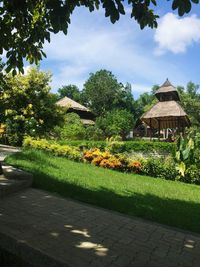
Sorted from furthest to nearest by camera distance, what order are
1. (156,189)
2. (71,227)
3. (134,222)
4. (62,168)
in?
(62,168), (156,189), (134,222), (71,227)

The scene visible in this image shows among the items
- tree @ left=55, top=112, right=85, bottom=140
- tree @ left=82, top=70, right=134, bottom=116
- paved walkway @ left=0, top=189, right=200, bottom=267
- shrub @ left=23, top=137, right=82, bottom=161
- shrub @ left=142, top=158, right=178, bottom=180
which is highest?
tree @ left=82, top=70, right=134, bottom=116

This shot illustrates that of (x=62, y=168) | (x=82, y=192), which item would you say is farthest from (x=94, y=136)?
(x=82, y=192)

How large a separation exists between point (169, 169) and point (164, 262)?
1078cm

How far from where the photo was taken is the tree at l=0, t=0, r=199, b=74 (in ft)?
13.5

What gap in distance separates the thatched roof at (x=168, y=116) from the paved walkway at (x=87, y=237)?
25.4 meters

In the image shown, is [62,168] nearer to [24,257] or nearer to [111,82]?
[24,257]

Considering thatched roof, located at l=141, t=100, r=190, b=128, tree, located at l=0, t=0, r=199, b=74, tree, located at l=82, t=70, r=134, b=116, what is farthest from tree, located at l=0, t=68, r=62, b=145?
tree, located at l=82, t=70, r=134, b=116

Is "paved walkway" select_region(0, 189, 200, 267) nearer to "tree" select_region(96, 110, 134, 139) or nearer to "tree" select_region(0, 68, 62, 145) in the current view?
"tree" select_region(0, 68, 62, 145)

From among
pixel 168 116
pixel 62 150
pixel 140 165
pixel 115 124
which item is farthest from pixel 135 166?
pixel 115 124

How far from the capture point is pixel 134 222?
6551 millimetres

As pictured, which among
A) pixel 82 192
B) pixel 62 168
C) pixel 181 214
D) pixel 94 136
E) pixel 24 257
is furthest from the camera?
pixel 94 136

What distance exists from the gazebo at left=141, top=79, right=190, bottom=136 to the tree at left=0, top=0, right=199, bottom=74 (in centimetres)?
2618

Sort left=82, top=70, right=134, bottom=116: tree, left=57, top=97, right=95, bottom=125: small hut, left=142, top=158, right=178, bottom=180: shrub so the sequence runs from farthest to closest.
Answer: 1. left=82, top=70, right=134, bottom=116: tree
2. left=57, top=97, right=95, bottom=125: small hut
3. left=142, top=158, right=178, bottom=180: shrub

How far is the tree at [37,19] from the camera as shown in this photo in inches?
162
